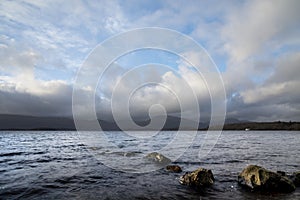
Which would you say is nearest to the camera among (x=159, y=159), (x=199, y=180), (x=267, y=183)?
(x=267, y=183)

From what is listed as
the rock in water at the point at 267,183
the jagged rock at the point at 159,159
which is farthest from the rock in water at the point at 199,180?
the jagged rock at the point at 159,159

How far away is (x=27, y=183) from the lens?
1413 centimetres

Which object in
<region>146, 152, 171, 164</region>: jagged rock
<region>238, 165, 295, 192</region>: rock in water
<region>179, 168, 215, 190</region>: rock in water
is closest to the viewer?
<region>238, 165, 295, 192</region>: rock in water

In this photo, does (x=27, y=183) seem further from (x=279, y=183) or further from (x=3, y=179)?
(x=279, y=183)

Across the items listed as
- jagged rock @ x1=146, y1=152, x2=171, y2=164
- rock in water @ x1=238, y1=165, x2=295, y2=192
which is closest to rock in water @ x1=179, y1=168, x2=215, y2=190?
rock in water @ x1=238, y1=165, x2=295, y2=192

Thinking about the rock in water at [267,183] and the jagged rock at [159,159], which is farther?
the jagged rock at [159,159]

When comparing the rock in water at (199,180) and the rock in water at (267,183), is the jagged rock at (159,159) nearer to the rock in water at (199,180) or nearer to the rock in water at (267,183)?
the rock in water at (199,180)

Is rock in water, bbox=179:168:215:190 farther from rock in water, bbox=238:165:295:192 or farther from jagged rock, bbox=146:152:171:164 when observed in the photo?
jagged rock, bbox=146:152:171:164

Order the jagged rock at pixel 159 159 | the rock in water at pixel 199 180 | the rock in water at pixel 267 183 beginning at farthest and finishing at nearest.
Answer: the jagged rock at pixel 159 159 → the rock in water at pixel 199 180 → the rock in water at pixel 267 183

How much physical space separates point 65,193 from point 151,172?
801cm

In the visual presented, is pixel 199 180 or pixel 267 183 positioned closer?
pixel 267 183

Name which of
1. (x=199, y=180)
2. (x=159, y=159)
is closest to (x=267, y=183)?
(x=199, y=180)

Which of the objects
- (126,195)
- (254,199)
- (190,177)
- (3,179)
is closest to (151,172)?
(190,177)

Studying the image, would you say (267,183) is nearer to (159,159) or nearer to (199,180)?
(199,180)
